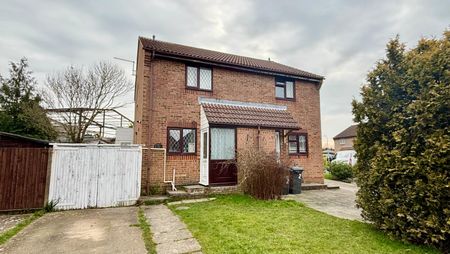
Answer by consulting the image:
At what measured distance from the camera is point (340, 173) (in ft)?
56.2

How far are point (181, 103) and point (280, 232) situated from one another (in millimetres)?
7733

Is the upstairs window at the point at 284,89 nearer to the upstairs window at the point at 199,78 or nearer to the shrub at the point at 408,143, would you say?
the upstairs window at the point at 199,78

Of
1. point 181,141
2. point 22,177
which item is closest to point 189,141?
point 181,141

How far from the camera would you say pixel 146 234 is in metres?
5.47

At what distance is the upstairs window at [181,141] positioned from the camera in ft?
35.4

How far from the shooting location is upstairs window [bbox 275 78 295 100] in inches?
546

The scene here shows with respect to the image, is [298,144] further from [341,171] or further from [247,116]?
[341,171]

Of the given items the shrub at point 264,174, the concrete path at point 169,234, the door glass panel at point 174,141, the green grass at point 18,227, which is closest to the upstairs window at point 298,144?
the shrub at point 264,174

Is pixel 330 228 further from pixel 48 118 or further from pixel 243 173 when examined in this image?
pixel 48 118

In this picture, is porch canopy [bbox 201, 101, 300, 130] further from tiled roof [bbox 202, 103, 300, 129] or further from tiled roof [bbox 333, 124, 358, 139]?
tiled roof [bbox 333, 124, 358, 139]

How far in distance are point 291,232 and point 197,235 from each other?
2097mm

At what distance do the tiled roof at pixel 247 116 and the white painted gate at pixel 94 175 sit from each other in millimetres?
3748

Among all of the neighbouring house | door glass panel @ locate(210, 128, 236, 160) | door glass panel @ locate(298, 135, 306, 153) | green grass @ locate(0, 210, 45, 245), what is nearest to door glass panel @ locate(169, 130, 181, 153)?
door glass panel @ locate(210, 128, 236, 160)

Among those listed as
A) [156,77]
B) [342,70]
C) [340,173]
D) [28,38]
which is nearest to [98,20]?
[156,77]
